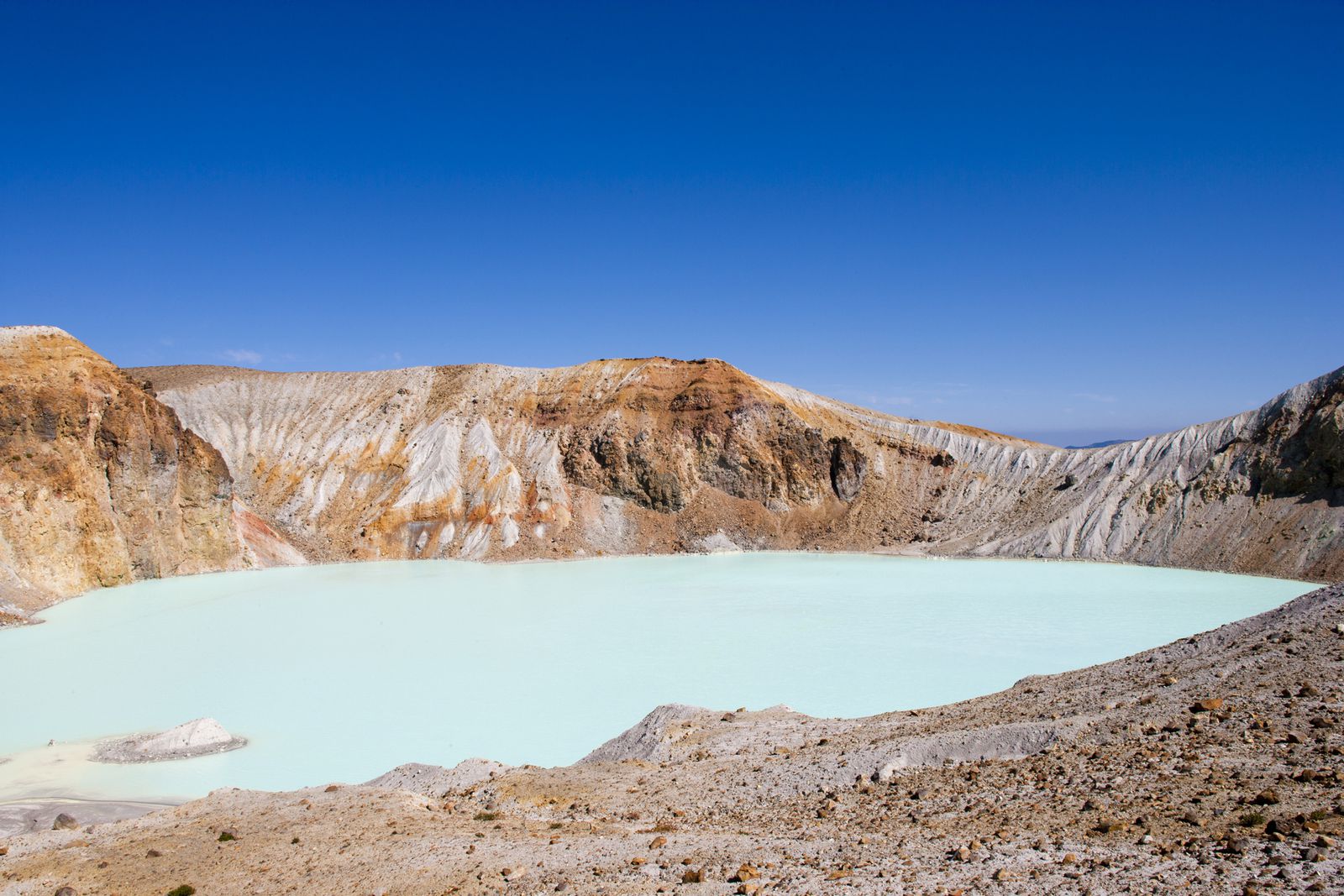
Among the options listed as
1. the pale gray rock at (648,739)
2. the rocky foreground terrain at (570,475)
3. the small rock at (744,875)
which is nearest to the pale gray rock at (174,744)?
the pale gray rock at (648,739)

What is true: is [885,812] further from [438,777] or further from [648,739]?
[438,777]

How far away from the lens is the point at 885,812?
7.13 meters

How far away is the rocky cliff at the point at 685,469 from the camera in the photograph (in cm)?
3512

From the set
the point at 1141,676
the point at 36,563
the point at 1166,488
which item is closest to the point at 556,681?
the point at 1141,676

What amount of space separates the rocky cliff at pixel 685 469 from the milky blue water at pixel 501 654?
617cm

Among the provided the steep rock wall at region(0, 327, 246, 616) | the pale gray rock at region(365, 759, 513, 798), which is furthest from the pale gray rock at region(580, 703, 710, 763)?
the steep rock wall at region(0, 327, 246, 616)

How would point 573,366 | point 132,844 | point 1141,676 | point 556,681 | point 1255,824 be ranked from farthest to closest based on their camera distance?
point 573,366 → point 556,681 → point 1141,676 → point 132,844 → point 1255,824

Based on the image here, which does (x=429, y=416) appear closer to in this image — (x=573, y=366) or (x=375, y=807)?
(x=573, y=366)

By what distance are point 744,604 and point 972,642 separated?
25.5 feet

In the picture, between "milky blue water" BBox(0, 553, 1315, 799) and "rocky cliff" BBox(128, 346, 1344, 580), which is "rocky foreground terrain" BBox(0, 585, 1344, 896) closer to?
"milky blue water" BBox(0, 553, 1315, 799)

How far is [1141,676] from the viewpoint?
9.91 m

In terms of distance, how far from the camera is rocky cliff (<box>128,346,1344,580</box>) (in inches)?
1383

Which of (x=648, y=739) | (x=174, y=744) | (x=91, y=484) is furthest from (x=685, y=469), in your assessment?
(x=648, y=739)

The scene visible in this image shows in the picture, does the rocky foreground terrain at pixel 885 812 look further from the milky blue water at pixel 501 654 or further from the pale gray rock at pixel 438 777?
the milky blue water at pixel 501 654
